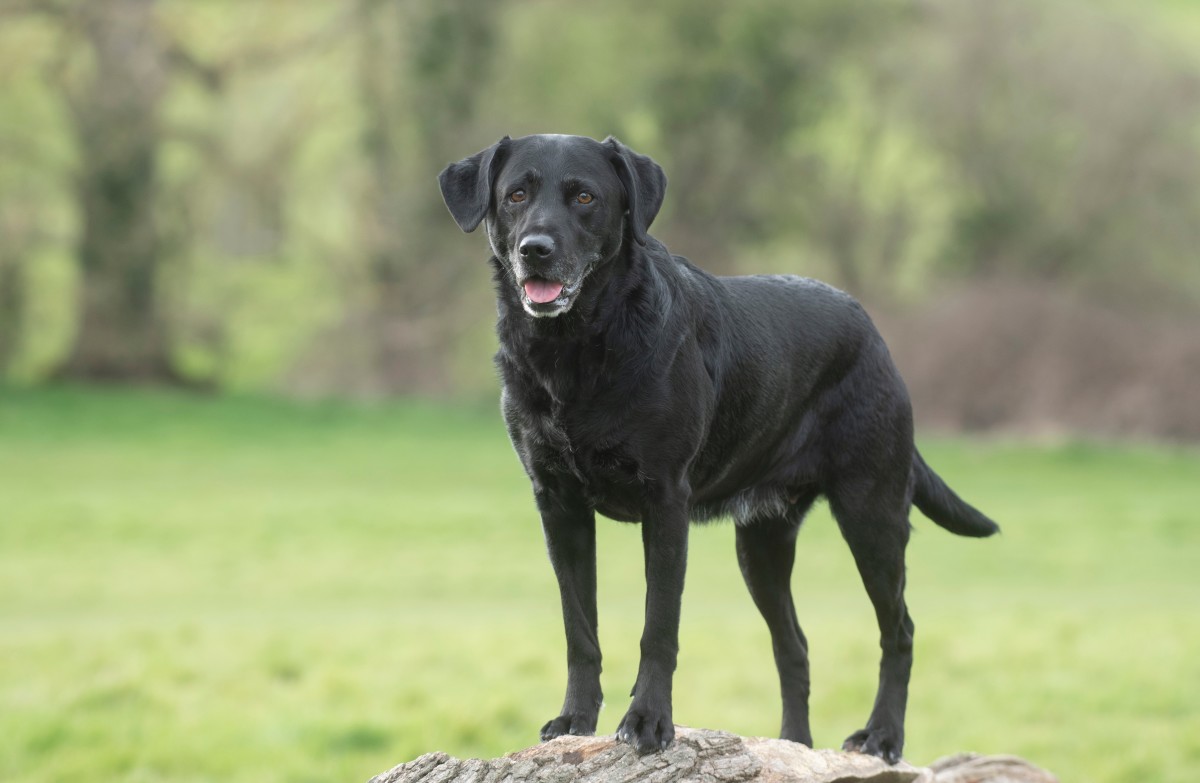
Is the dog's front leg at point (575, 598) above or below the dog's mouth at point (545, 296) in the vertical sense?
below

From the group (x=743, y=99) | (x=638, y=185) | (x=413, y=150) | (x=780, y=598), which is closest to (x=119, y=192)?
(x=413, y=150)

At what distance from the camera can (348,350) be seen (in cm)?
3281

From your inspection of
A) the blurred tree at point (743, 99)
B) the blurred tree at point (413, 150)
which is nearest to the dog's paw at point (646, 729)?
the blurred tree at point (413, 150)

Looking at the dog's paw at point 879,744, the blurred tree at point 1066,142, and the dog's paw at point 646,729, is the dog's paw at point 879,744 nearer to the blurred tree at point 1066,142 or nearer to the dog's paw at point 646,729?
the dog's paw at point 646,729

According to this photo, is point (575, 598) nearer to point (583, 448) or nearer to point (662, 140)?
point (583, 448)

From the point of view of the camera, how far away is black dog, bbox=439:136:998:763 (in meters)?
4.28

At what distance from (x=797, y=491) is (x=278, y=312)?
31.4m

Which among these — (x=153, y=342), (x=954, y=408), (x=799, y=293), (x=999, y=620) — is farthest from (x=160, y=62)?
(x=799, y=293)

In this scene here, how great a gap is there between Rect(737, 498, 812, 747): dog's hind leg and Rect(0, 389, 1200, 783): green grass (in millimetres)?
3459

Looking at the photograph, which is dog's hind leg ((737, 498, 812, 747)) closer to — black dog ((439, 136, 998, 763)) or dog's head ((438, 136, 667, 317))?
black dog ((439, 136, 998, 763))

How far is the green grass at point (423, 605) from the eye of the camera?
353 inches

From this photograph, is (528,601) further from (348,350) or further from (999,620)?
(348,350)

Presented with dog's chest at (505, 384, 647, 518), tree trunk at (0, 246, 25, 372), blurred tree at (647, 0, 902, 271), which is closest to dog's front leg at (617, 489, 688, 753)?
dog's chest at (505, 384, 647, 518)

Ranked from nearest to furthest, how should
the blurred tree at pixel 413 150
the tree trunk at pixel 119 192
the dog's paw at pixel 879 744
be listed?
the dog's paw at pixel 879 744, the tree trunk at pixel 119 192, the blurred tree at pixel 413 150
